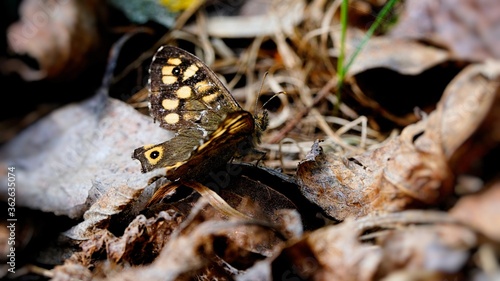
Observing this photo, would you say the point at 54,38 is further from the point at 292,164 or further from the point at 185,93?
the point at 292,164

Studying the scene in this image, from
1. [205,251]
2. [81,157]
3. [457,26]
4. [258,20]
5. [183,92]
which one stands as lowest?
[81,157]

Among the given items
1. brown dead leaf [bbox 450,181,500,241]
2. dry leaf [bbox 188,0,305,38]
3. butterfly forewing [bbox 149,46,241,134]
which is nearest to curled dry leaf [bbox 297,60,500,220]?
brown dead leaf [bbox 450,181,500,241]

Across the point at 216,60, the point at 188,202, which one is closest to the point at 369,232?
the point at 188,202

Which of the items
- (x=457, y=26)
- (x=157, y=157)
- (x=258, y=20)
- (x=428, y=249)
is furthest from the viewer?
(x=258, y=20)

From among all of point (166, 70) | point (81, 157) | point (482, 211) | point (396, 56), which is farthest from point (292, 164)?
point (482, 211)

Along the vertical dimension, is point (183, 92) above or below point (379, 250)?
above

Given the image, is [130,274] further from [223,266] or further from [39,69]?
[39,69]
